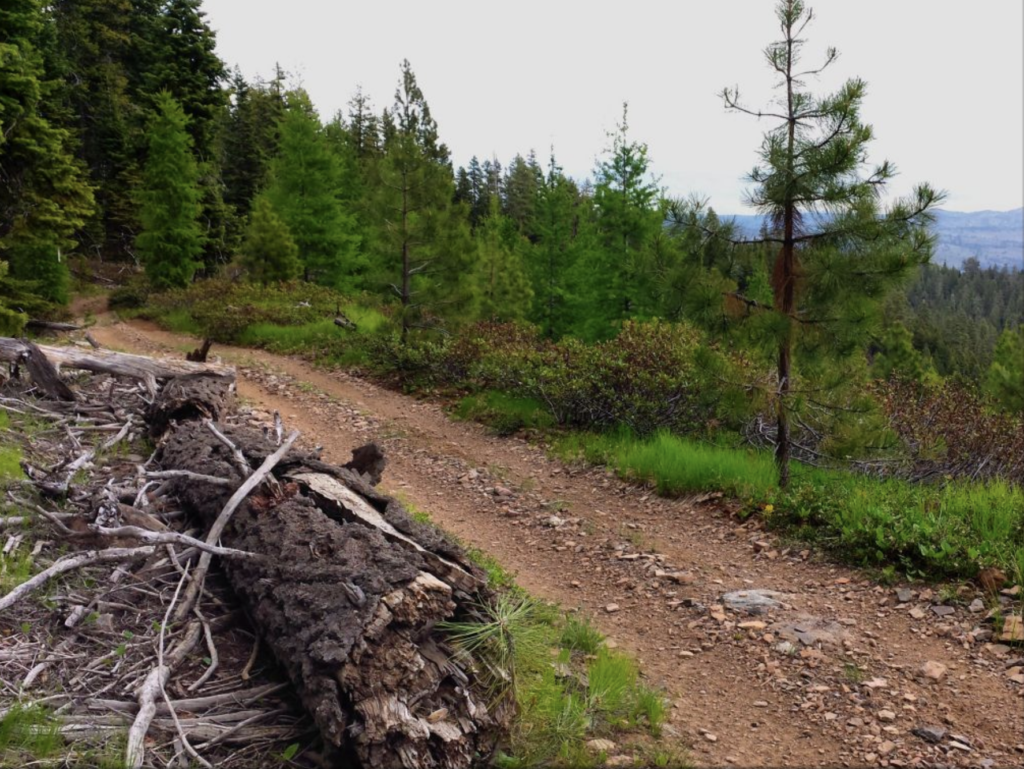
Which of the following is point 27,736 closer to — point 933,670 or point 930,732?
point 930,732

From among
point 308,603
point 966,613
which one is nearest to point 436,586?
point 308,603

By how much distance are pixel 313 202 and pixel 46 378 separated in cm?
1966

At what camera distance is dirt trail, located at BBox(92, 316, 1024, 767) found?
4.08m

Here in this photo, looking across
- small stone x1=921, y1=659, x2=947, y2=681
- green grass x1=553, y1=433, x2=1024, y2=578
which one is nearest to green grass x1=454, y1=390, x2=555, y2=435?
green grass x1=553, y1=433, x2=1024, y2=578

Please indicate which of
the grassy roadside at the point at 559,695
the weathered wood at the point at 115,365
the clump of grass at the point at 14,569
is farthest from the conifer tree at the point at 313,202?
the grassy roadside at the point at 559,695

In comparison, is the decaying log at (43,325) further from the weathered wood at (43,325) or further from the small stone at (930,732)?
the small stone at (930,732)

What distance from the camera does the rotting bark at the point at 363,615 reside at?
303 cm

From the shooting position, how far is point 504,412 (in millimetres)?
11117

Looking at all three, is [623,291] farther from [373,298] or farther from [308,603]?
[308,603]

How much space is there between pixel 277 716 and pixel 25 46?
1685 centimetres

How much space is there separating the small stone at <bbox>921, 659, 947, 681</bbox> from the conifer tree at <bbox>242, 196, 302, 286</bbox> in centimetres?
2374

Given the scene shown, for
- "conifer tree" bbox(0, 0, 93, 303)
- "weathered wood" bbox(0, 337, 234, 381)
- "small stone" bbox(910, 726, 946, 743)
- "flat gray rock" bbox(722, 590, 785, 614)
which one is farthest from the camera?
"conifer tree" bbox(0, 0, 93, 303)

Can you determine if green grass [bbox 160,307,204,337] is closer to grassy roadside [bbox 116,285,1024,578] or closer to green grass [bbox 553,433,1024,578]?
grassy roadside [bbox 116,285,1024,578]

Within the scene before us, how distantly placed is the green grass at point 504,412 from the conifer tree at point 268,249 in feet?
51.3
